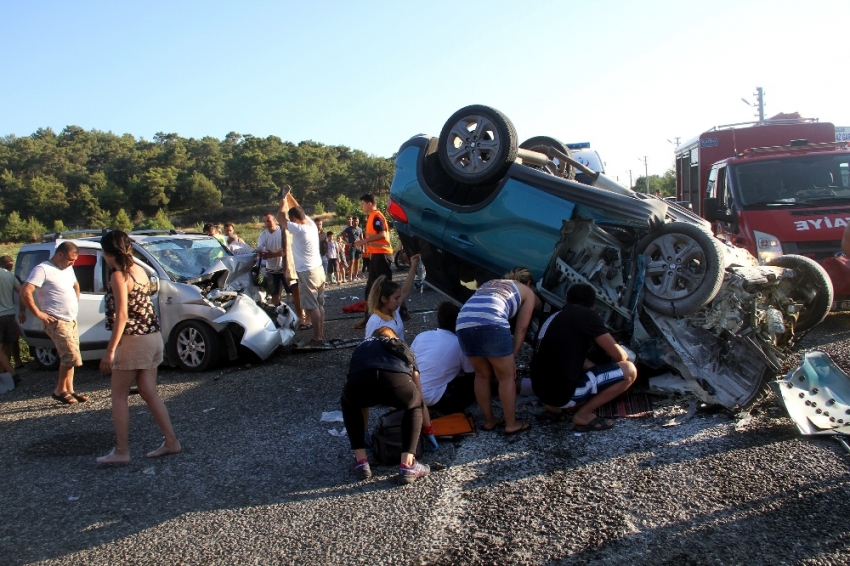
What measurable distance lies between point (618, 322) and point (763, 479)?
6.57ft

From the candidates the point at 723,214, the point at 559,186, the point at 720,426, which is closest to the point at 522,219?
the point at 559,186

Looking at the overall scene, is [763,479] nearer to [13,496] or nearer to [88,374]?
[13,496]

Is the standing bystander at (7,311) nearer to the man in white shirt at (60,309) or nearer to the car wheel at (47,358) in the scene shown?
the car wheel at (47,358)

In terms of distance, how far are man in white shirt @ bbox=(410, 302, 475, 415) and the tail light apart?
157 cm

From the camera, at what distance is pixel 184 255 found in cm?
842

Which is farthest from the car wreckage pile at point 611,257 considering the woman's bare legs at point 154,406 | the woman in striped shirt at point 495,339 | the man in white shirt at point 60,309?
the man in white shirt at point 60,309

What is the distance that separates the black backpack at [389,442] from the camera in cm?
452

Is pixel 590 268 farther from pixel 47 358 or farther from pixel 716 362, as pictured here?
pixel 47 358

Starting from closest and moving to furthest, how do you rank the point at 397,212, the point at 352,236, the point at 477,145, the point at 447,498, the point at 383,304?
the point at 447,498
the point at 383,304
the point at 477,145
the point at 397,212
the point at 352,236

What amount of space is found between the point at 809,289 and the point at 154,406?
5.86 metres

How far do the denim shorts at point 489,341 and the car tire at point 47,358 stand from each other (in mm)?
6005

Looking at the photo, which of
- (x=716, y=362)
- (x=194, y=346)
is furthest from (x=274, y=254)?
(x=716, y=362)

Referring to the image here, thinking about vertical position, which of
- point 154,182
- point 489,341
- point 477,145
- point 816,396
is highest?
point 154,182

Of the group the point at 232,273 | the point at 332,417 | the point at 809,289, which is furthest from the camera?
the point at 232,273
